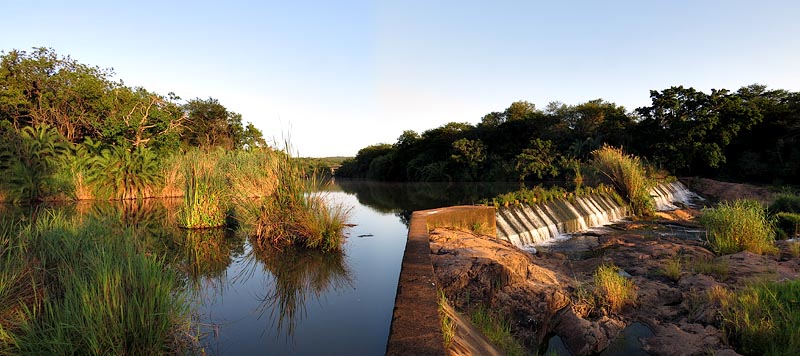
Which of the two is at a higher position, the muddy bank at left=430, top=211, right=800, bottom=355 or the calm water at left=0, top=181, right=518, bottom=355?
the calm water at left=0, top=181, right=518, bottom=355

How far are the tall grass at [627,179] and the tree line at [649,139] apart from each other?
167 centimetres

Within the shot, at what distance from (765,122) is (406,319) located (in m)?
32.2

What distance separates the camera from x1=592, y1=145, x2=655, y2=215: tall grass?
46.8ft

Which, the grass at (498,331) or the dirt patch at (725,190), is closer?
the grass at (498,331)

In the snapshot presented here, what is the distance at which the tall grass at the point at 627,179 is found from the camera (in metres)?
14.3

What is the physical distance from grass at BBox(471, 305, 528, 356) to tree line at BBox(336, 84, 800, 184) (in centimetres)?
1413

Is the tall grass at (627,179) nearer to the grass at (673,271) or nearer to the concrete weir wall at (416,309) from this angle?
the grass at (673,271)

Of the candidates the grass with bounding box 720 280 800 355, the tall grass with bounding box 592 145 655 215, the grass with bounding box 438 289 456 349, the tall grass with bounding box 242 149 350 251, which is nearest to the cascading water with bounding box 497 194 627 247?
the tall grass with bounding box 592 145 655 215

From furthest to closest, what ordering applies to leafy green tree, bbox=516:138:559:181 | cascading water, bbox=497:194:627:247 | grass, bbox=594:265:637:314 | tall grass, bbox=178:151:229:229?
leafy green tree, bbox=516:138:559:181
cascading water, bbox=497:194:627:247
tall grass, bbox=178:151:229:229
grass, bbox=594:265:637:314

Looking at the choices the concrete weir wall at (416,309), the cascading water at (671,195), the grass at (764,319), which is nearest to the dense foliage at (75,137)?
the concrete weir wall at (416,309)

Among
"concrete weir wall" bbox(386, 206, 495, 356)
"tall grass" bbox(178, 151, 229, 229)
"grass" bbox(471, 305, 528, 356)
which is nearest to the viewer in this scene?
"concrete weir wall" bbox(386, 206, 495, 356)

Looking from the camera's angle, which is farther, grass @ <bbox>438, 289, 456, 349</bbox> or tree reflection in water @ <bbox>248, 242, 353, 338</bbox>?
tree reflection in water @ <bbox>248, 242, 353, 338</bbox>

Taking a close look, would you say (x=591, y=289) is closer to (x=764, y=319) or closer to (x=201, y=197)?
(x=764, y=319)

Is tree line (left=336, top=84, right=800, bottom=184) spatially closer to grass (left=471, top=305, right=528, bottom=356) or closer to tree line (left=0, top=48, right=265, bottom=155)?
grass (left=471, top=305, right=528, bottom=356)
